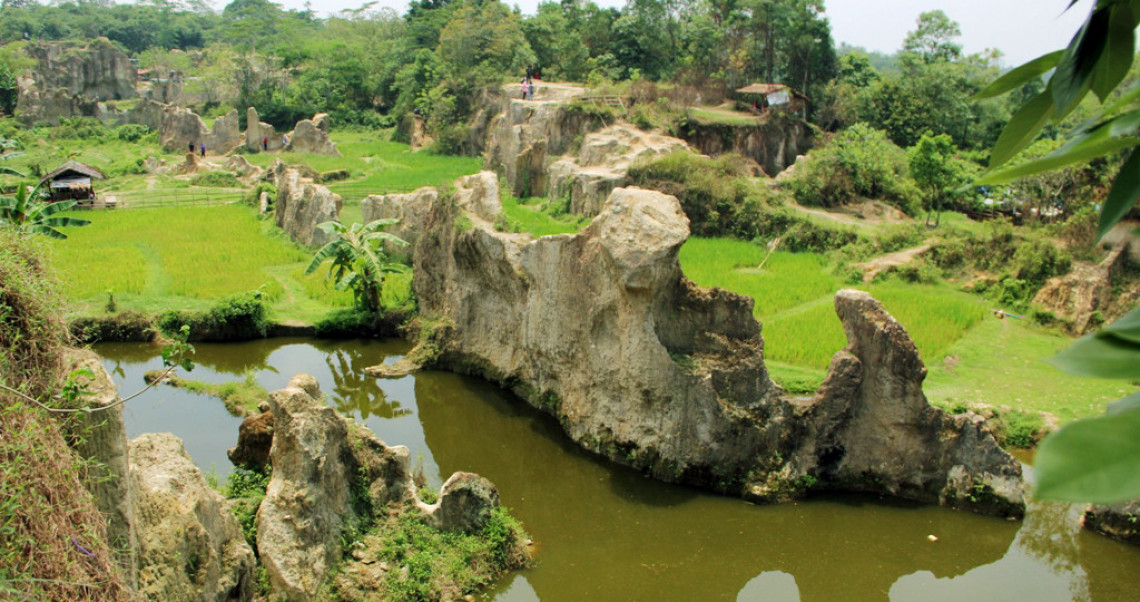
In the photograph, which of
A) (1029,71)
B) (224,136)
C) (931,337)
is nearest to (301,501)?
(1029,71)

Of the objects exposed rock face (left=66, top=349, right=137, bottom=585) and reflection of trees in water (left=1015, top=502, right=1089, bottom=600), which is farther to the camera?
reflection of trees in water (left=1015, top=502, right=1089, bottom=600)

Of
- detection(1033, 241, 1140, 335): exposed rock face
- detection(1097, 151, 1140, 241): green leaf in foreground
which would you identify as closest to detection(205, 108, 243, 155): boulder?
detection(1033, 241, 1140, 335): exposed rock face

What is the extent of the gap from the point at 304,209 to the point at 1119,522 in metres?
17.1

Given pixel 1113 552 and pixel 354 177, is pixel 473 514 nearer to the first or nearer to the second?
pixel 1113 552

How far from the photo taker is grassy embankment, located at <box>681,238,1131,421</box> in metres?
11.7

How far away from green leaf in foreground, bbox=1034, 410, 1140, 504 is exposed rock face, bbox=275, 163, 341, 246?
63.3ft

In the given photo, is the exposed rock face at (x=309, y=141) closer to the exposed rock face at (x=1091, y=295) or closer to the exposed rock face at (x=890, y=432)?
the exposed rock face at (x=1091, y=295)

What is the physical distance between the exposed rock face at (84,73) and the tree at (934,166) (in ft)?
110

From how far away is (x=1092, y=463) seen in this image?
19.0 inches

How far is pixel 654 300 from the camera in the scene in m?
9.81

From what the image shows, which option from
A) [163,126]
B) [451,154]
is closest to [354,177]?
[451,154]

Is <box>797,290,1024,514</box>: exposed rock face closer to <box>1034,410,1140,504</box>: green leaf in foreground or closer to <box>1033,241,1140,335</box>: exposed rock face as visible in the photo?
<box>1033,241,1140,335</box>: exposed rock face

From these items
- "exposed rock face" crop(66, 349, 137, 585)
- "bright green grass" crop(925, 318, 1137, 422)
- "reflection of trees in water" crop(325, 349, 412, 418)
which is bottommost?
"reflection of trees in water" crop(325, 349, 412, 418)

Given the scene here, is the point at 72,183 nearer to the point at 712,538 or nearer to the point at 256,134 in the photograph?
the point at 256,134
